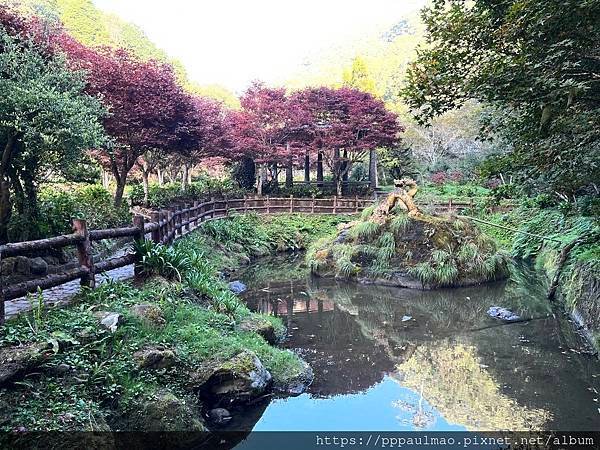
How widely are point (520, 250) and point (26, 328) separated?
16.6m

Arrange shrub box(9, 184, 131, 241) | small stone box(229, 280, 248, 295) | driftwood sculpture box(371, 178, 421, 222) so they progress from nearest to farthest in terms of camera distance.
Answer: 1. shrub box(9, 184, 131, 241)
2. small stone box(229, 280, 248, 295)
3. driftwood sculpture box(371, 178, 421, 222)

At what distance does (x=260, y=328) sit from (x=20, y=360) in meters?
Result: 3.95

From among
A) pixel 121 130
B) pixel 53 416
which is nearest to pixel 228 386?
pixel 53 416

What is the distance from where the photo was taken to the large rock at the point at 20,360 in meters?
3.97

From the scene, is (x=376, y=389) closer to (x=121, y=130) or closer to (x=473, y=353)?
(x=473, y=353)

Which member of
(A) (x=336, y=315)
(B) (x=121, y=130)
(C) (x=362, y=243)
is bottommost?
(A) (x=336, y=315)

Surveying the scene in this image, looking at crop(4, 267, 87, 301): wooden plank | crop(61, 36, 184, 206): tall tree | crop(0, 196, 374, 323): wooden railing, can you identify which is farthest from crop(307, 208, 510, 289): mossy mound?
crop(4, 267, 87, 301): wooden plank

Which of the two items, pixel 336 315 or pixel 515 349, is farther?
pixel 336 315

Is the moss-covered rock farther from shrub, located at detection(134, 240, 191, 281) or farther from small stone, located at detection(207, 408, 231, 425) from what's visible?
shrub, located at detection(134, 240, 191, 281)

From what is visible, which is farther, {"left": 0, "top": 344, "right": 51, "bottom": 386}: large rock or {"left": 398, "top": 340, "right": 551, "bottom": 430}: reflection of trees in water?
{"left": 398, "top": 340, "right": 551, "bottom": 430}: reflection of trees in water

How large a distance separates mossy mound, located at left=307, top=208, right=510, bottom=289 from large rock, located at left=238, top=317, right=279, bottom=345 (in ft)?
20.0

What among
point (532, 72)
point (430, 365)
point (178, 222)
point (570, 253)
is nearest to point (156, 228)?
point (178, 222)

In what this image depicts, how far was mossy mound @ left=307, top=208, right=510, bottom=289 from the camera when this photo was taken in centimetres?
1298

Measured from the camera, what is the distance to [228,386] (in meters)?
5.57
